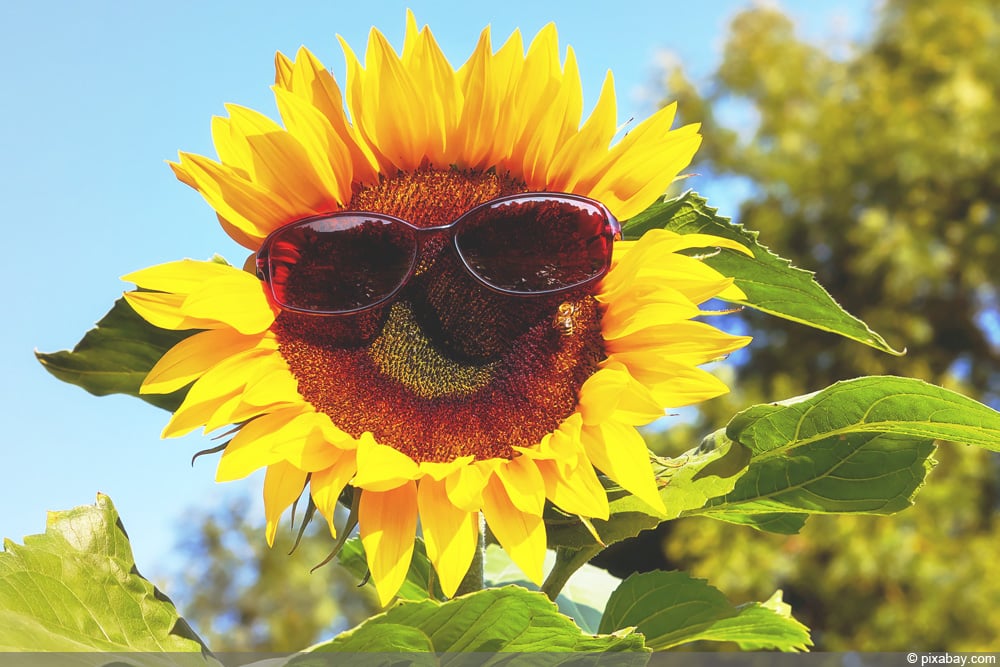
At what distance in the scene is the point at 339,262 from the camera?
793 mm

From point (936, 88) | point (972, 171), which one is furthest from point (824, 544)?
point (936, 88)

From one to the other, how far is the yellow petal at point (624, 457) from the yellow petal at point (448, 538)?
11 centimetres

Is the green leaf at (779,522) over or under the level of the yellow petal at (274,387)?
under

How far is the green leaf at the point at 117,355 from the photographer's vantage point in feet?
2.70

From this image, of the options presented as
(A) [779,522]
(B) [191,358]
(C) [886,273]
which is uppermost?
(C) [886,273]

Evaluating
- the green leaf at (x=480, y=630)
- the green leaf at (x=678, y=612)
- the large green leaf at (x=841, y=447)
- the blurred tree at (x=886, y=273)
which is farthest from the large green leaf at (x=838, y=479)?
the blurred tree at (x=886, y=273)

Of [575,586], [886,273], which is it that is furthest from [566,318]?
[886,273]

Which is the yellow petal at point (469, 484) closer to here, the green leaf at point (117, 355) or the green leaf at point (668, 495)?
the green leaf at point (668, 495)

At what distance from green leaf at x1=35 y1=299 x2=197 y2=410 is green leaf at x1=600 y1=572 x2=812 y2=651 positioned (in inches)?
18.1

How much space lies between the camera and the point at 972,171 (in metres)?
6.50

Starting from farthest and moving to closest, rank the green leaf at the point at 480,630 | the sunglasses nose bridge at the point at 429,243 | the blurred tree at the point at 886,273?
the blurred tree at the point at 886,273 → the sunglasses nose bridge at the point at 429,243 → the green leaf at the point at 480,630

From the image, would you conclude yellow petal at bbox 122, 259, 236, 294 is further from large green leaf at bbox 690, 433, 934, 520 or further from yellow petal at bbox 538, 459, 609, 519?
large green leaf at bbox 690, 433, 934, 520

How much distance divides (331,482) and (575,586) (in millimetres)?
612

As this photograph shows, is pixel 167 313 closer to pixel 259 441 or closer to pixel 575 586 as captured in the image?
pixel 259 441
